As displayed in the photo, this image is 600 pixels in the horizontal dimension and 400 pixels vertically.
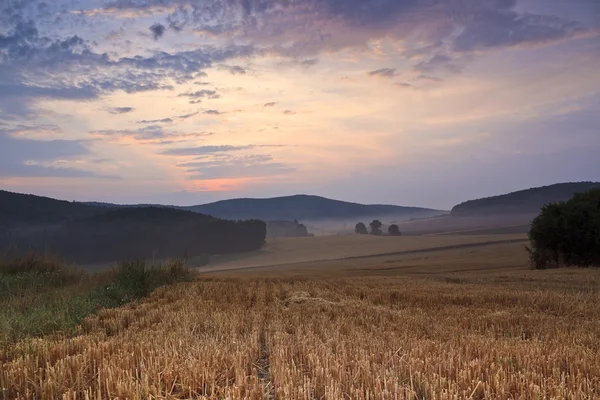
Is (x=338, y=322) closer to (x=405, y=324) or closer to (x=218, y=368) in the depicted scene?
(x=405, y=324)

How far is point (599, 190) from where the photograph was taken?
3422 cm

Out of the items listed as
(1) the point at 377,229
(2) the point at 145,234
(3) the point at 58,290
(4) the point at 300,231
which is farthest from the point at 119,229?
(3) the point at 58,290

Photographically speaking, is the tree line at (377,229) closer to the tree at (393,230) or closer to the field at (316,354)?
the tree at (393,230)

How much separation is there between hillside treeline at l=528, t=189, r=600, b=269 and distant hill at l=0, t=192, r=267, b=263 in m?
66.2

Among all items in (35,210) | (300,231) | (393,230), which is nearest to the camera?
(35,210)

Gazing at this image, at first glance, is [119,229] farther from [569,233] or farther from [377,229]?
[569,233]

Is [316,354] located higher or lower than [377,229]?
higher

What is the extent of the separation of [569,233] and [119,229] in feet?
276

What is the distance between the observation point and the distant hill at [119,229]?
9075 cm

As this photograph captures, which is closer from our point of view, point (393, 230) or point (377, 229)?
point (393, 230)

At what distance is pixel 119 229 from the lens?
95812 millimetres

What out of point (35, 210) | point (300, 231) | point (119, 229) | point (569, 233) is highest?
point (35, 210)

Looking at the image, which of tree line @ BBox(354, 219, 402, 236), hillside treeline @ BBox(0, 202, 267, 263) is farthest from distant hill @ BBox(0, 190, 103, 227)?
tree line @ BBox(354, 219, 402, 236)

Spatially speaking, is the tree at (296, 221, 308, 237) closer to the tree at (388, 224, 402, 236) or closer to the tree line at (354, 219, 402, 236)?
the tree line at (354, 219, 402, 236)
